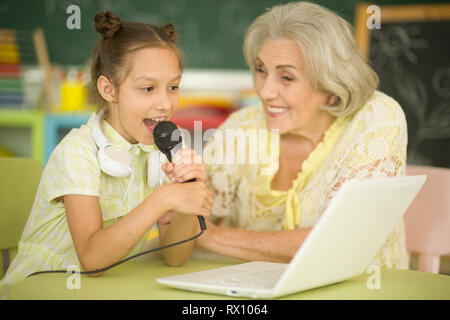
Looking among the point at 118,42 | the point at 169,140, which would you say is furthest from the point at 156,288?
the point at 118,42

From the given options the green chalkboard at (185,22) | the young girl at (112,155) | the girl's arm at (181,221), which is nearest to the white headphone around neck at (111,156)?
the young girl at (112,155)

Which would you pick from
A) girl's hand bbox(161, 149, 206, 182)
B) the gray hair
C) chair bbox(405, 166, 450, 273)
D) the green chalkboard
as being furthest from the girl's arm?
the green chalkboard

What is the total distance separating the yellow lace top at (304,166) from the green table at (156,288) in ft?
1.29

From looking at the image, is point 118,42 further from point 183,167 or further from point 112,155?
point 183,167

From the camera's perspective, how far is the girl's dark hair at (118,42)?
4.03 feet

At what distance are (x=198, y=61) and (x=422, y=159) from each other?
4.76ft

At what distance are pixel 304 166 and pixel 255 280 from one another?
772 mm

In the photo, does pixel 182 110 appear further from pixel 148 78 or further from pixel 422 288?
pixel 422 288

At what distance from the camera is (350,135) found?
62.5 inches

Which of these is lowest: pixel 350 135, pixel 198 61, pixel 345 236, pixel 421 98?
pixel 345 236

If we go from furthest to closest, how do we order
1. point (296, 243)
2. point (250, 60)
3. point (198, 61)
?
1. point (198, 61)
2. point (250, 60)
3. point (296, 243)

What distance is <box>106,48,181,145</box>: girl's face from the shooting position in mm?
1205

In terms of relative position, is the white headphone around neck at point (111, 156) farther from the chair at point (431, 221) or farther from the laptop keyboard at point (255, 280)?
the chair at point (431, 221)
